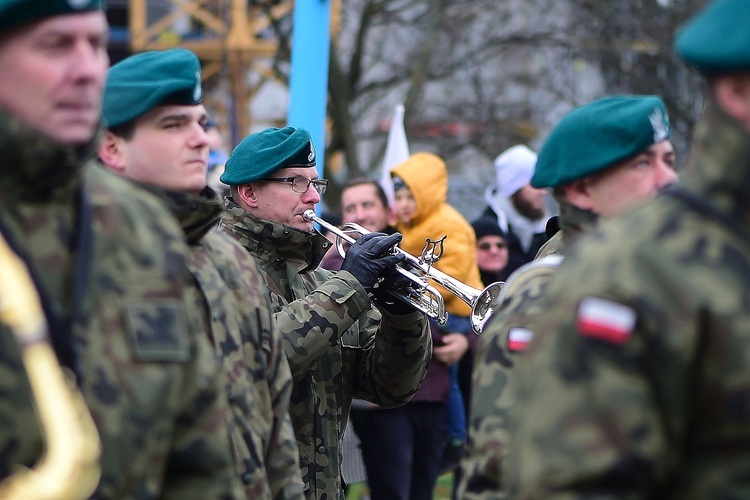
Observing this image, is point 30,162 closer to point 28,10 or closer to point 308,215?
point 28,10

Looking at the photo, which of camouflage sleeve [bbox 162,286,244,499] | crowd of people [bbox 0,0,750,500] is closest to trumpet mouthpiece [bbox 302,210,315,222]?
crowd of people [bbox 0,0,750,500]

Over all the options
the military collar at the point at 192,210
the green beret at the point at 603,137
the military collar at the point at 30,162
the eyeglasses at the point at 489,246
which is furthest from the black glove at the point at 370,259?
the eyeglasses at the point at 489,246

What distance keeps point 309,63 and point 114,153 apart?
436 cm

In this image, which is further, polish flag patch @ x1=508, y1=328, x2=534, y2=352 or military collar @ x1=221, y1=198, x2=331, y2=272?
military collar @ x1=221, y1=198, x2=331, y2=272

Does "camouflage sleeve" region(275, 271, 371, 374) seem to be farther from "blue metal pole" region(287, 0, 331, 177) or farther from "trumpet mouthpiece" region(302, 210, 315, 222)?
"blue metal pole" region(287, 0, 331, 177)

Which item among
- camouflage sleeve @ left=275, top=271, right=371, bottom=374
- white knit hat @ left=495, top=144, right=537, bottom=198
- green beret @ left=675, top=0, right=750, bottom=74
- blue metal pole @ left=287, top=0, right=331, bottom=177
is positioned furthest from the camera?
white knit hat @ left=495, top=144, right=537, bottom=198

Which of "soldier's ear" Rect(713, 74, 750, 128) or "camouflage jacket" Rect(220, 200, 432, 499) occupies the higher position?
"soldier's ear" Rect(713, 74, 750, 128)

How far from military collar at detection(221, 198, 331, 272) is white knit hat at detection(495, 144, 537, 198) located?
14.5 feet

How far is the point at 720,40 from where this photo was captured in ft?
8.09

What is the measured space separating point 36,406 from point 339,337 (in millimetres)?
2742

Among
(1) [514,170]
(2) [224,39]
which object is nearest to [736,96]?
(1) [514,170]

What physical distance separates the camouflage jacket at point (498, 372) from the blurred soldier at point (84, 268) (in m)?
0.83

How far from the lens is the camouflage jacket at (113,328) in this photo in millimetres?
2512

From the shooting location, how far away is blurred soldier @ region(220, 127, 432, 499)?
5.04 m
